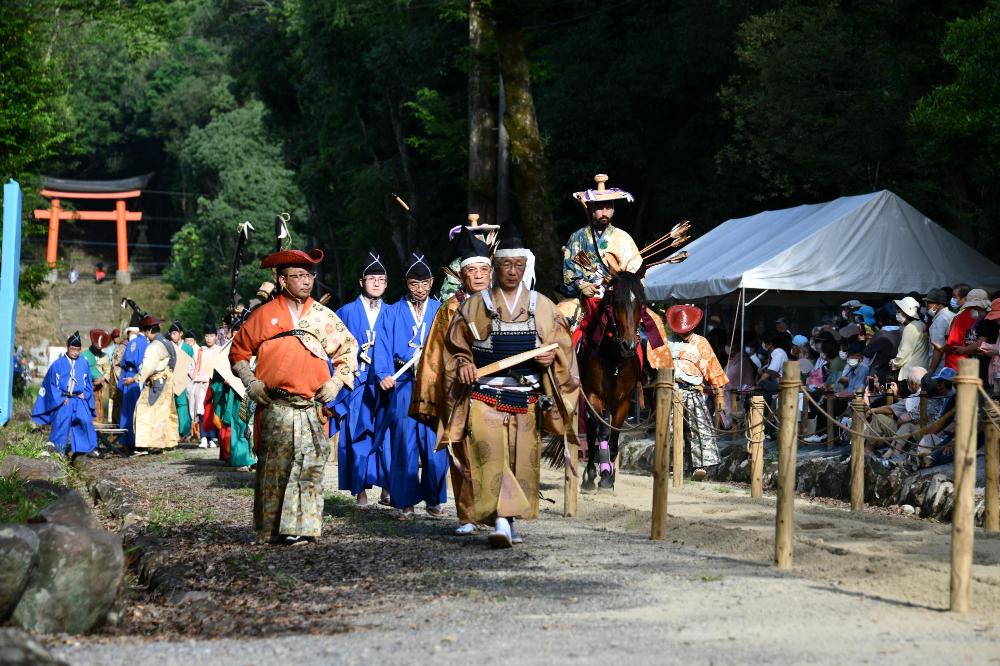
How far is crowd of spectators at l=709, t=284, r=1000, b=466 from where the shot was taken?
40.6 feet

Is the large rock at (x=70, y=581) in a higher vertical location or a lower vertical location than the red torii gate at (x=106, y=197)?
lower

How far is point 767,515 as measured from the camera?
11.0 meters

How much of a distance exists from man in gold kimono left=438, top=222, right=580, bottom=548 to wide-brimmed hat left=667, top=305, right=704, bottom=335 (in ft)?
21.3

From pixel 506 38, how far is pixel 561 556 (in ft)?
54.5

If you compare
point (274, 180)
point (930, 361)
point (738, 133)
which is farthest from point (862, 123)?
point (274, 180)

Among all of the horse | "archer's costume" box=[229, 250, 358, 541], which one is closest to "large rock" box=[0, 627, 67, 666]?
"archer's costume" box=[229, 250, 358, 541]

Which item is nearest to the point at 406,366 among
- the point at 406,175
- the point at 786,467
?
the point at 786,467

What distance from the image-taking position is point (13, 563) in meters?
6.20

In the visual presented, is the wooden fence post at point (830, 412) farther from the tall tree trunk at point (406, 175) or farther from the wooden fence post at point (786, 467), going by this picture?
the tall tree trunk at point (406, 175)

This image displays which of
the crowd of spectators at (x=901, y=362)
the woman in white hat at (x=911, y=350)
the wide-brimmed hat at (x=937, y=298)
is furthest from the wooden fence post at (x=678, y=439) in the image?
the wide-brimmed hat at (x=937, y=298)

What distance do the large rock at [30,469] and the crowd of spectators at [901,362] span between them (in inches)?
269

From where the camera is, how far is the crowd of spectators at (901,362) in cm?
1237

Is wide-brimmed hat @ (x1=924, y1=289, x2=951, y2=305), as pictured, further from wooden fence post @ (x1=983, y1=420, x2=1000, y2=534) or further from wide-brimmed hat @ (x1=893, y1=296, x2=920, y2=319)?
wooden fence post @ (x1=983, y1=420, x2=1000, y2=534)

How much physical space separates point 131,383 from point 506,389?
14.0 meters
